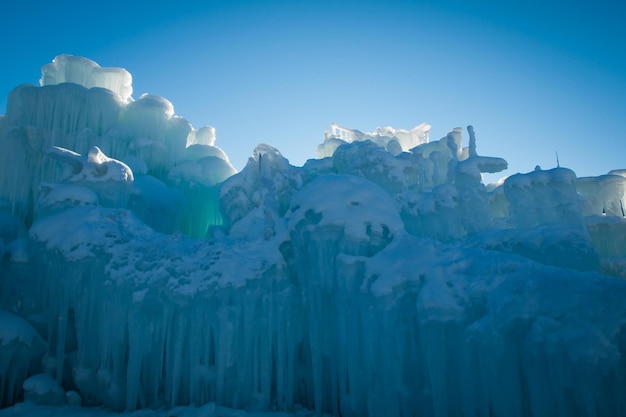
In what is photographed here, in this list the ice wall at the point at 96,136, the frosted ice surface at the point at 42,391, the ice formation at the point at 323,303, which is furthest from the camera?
the ice wall at the point at 96,136

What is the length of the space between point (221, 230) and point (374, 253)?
9.02m

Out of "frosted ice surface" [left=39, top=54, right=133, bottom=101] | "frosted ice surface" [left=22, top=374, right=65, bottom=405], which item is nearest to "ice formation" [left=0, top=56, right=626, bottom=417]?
"frosted ice surface" [left=22, top=374, right=65, bottom=405]

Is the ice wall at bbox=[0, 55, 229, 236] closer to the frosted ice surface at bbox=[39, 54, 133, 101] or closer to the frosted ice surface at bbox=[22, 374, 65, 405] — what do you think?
the frosted ice surface at bbox=[39, 54, 133, 101]

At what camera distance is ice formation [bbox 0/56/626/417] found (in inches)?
294

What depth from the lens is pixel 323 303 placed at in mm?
Answer: 11375

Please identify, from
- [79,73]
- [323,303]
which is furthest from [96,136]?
[323,303]

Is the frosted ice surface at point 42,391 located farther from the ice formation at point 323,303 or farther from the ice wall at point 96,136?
the ice wall at point 96,136

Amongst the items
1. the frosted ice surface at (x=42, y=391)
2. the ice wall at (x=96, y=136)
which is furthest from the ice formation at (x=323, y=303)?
the ice wall at (x=96, y=136)

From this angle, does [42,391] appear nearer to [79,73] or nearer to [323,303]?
[323,303]

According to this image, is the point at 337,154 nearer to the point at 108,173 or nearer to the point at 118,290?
the point at 108,173

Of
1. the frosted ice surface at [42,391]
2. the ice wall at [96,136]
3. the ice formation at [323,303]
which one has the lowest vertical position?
the frosted ice surface at [42,391]

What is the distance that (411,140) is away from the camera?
108ft

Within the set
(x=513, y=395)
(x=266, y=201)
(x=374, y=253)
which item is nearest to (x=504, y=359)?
(x=513, y=395)

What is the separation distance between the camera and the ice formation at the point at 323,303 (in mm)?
7469
